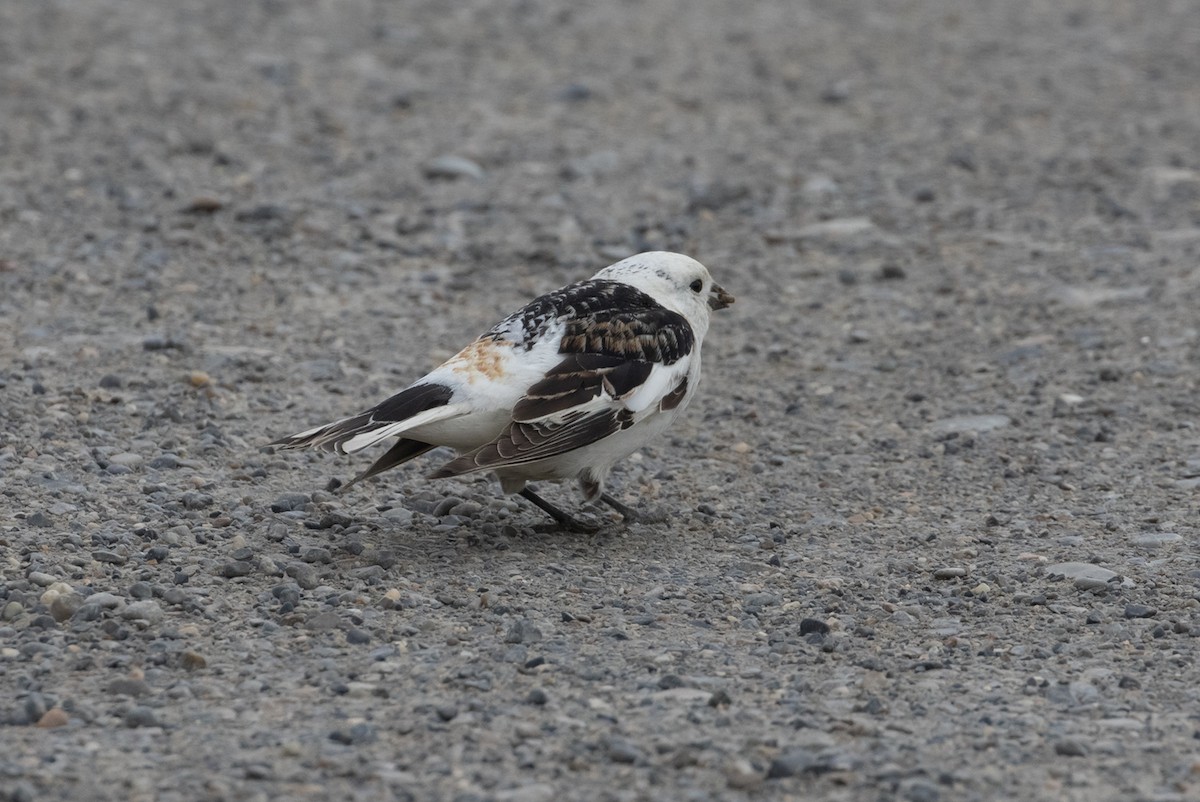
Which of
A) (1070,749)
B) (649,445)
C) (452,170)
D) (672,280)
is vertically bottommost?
(649,445)

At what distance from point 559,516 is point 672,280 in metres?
1.08

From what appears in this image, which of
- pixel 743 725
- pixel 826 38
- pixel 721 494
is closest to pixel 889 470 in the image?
pixel 721 494

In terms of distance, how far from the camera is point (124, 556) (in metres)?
5.51

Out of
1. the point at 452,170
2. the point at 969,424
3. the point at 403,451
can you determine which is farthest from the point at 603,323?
the point at 452,170

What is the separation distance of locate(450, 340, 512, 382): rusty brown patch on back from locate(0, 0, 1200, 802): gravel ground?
2.17ft

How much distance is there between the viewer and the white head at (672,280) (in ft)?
21.4

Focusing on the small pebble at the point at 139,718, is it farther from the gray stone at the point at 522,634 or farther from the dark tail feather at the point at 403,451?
the dark tail feather at the point at 403,451

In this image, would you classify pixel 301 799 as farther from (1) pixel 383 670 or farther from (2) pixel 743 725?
(2) pixel 743 725

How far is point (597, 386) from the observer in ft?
19.3

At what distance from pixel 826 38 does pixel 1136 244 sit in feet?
16.0

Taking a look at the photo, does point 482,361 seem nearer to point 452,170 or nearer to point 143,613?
point 143,613

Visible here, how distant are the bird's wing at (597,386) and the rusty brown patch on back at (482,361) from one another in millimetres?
158

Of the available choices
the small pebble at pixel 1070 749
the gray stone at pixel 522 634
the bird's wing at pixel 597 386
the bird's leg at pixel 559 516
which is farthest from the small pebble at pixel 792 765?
the bird's leg at pixel 559 516

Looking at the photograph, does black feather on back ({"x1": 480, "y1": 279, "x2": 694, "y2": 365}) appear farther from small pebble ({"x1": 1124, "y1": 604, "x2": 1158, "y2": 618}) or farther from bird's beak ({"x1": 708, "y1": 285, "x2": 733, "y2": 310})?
small pebble ({"x1": 1124, "y1": 604, "x2": 1158, "y2": 618})
